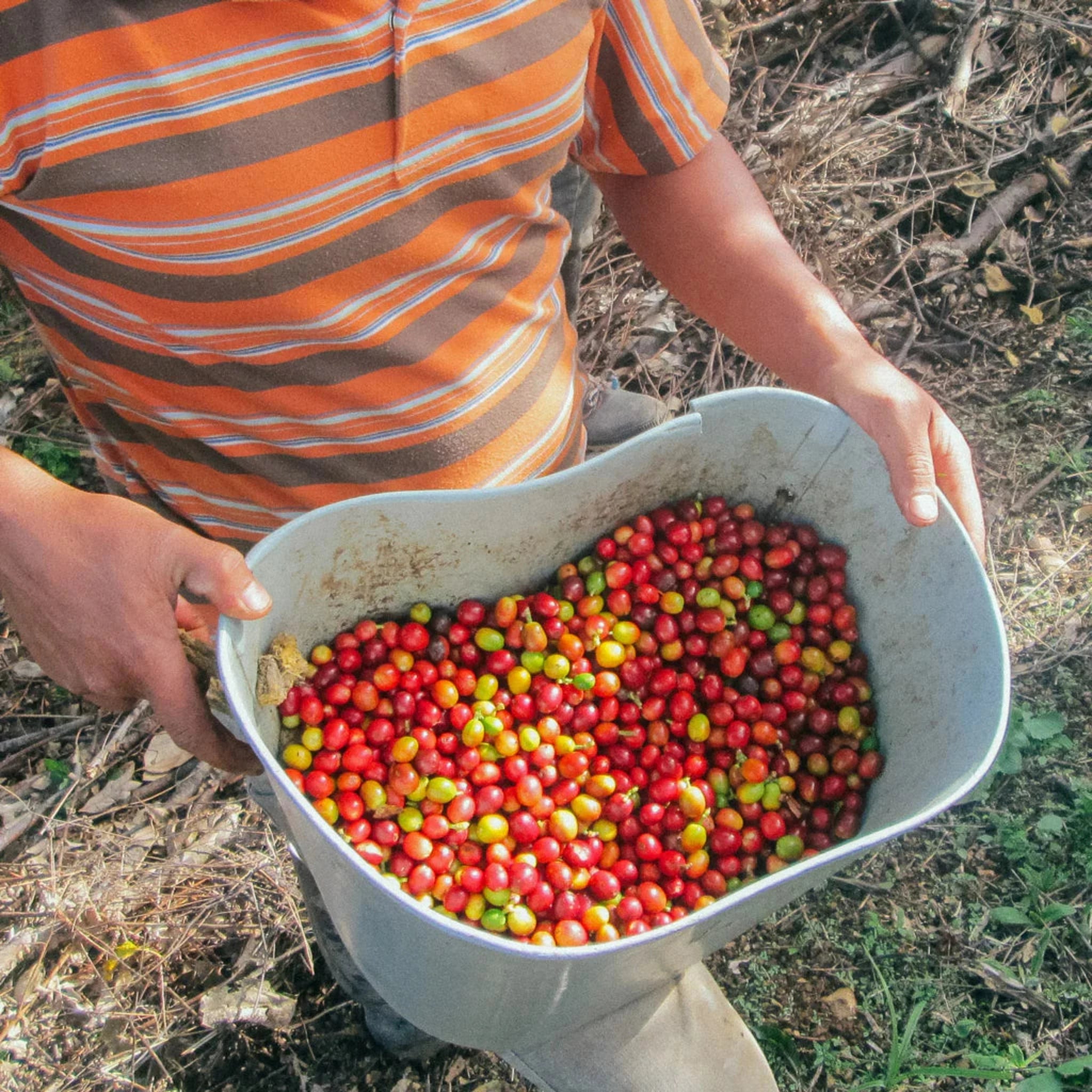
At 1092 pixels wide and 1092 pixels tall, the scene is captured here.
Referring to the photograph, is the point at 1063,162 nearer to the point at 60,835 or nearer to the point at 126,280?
the point at 126,280

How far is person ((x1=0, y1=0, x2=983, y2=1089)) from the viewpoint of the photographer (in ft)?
4.13

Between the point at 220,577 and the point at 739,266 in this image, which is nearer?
the point at 220,577

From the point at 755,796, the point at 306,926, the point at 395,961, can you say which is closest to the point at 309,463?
the point at 395,961

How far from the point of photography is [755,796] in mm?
1744

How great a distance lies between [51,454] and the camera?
3.22 meters

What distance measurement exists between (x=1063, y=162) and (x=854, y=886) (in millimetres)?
3119

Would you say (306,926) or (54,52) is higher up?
(54,52)

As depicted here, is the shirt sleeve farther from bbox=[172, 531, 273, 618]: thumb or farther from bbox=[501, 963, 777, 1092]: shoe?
bbox=[501, 963, 777, 1092]: shoe

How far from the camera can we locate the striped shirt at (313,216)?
1240 mm

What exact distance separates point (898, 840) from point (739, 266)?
1660 mm

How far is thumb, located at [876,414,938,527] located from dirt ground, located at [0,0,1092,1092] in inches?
7.7

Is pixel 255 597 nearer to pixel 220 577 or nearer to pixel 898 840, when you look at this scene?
pixel 220 577

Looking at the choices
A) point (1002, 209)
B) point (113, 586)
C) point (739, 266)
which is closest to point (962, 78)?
point (1002, 209)

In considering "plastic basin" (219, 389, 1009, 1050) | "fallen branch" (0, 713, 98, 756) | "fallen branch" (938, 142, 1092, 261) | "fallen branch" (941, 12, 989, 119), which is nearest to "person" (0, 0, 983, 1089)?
"plastic basin" (219, 389, 1009, 1050)
